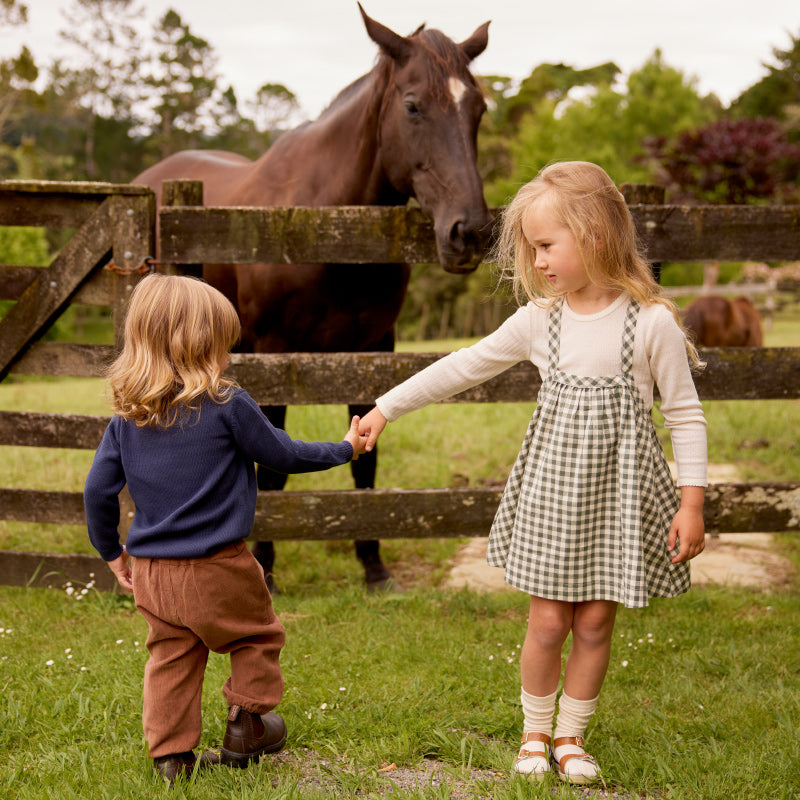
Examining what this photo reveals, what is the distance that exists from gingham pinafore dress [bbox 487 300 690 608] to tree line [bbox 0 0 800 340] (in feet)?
74.9

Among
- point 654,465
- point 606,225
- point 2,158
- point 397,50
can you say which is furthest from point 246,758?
point 2,158

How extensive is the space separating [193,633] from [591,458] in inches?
48.0

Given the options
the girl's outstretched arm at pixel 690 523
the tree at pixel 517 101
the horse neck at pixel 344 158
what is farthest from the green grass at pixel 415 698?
the tree at pixel 517 101

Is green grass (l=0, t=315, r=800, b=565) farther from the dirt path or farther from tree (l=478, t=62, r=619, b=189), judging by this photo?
tree (l=478, t=62, r=619, b=189)

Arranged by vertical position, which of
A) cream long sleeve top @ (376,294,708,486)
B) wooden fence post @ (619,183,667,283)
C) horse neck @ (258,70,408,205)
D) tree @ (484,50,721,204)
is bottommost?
cream long sleeve top @ (376,294,708,486)

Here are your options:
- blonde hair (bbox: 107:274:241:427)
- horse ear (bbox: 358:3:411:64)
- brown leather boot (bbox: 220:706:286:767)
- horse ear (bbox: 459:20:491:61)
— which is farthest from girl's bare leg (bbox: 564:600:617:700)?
horse ear (bbox: 459:20:491:61)

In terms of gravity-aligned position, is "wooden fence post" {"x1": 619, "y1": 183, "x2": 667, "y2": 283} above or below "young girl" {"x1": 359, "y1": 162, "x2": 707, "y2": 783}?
above

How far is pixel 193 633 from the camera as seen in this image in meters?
2.34

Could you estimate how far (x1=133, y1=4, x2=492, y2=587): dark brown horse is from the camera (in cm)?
364

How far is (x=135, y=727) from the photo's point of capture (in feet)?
8.78

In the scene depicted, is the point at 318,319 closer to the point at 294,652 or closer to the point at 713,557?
the point at 294,652

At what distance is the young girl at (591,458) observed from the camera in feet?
7.59

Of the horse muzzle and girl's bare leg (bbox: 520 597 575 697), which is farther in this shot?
the horse muzzle

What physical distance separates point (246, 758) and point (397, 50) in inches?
121
